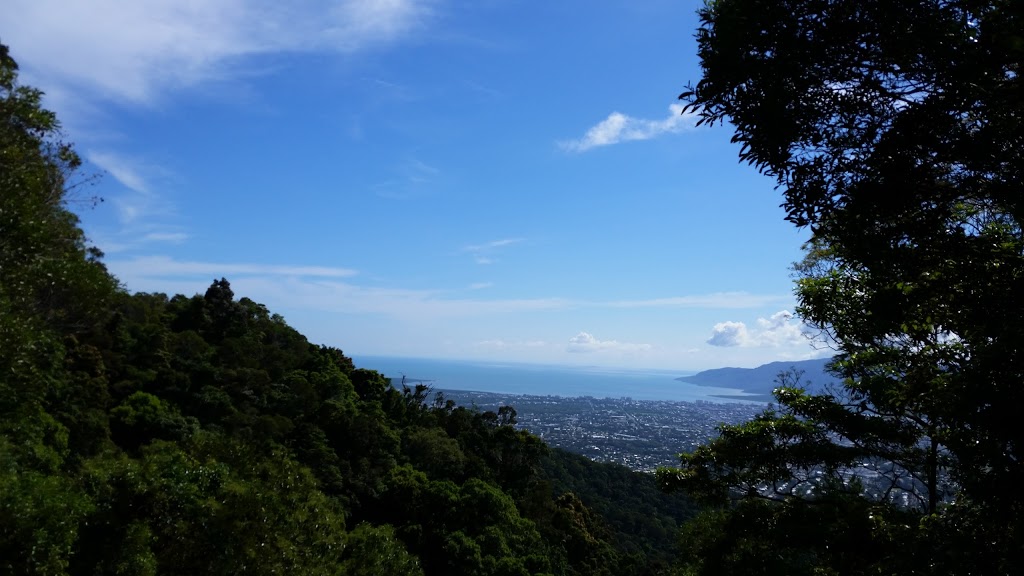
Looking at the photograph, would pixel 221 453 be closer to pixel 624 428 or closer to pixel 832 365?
pixel 832 365

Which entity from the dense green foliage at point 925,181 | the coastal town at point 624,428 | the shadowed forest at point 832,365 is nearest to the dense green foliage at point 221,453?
the shadowed forest at point 832,365

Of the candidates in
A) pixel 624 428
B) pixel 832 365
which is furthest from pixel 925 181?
pixel 624 428

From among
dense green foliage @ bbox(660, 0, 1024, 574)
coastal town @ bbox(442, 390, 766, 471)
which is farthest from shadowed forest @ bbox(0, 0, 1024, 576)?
coastal town @ bbox(442, 390, 766, 471)

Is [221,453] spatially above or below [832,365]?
below

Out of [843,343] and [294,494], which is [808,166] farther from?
[294,494]

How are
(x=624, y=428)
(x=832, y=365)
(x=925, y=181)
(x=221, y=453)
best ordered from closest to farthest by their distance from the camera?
(x=925, y=181) < (x=832, y=365) < (x=221, y=453) < (x=624, y=428)

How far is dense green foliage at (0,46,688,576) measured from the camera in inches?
266

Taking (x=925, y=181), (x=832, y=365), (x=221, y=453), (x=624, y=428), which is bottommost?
(x=624, y=428)

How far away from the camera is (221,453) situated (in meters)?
9.98

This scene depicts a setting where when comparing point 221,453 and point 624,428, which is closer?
point 221,453

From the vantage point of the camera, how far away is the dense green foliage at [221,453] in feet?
22.1

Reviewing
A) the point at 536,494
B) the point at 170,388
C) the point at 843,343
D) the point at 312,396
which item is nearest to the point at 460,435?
the point at 536,494

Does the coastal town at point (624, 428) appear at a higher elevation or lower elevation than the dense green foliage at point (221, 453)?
lower

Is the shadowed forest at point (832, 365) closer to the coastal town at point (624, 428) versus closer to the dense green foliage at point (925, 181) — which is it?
the dense green foliage at point (925, 181)
